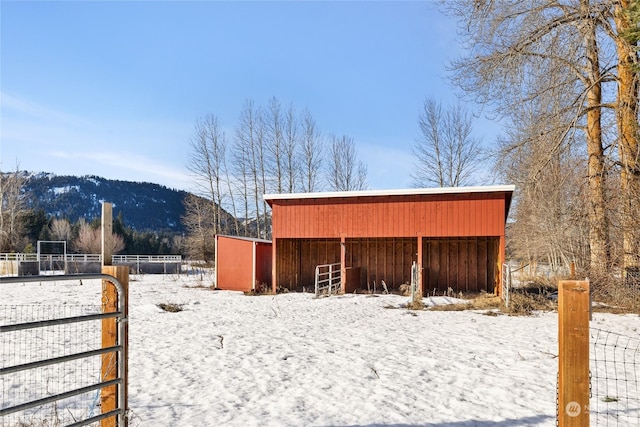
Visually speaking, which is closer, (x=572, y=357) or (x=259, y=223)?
(x=572, y=357)

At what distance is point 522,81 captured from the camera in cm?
1630

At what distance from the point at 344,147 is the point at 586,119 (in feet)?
83.0

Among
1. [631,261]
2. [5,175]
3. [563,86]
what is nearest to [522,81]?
[563,86]

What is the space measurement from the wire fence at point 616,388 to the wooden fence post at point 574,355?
1.83 meters

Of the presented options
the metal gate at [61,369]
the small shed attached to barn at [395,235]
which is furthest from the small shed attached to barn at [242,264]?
the metal gate at [61,369]

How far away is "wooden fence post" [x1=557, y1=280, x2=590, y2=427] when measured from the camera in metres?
3.15

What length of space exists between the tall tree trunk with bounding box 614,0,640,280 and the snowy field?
1.80m

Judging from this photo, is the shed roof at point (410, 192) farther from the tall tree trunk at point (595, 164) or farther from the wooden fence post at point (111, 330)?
the wooden fence post at point (111, 330)

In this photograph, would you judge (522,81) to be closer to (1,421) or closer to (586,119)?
(586,119)

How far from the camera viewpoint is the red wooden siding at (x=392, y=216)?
1639 cm

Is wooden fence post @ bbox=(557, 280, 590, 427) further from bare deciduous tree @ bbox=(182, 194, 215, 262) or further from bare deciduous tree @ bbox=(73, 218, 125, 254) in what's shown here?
bare deciduous tree @ bbox=(73, 218, 125, 254)

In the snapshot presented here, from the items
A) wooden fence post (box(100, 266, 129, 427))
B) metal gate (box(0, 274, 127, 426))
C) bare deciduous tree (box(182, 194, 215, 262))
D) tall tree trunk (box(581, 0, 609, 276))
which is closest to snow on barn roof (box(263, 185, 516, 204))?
tall tree trunk (box(581, 0, 609, 276))

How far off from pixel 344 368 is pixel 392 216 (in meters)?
11.4

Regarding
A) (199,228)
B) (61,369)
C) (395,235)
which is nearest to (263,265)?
(395,235)
